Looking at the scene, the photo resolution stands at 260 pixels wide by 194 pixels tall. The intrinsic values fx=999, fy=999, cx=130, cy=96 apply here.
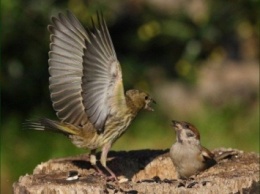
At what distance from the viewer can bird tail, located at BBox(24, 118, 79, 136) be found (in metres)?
6.12

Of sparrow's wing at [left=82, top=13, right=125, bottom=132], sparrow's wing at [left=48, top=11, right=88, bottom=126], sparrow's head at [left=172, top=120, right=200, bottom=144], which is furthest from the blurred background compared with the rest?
sparrow's wing at [left=82, top=13, right=125, bottom=132]

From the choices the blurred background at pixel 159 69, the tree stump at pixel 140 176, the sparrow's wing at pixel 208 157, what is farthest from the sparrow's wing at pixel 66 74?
the blurred background at pixel 159 69

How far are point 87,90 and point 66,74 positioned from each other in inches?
13.7

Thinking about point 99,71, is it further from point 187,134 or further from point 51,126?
point 187,134

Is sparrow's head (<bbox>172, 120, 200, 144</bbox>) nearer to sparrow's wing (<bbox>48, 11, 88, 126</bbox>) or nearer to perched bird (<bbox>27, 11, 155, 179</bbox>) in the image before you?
perched bird (<bbox>27, 11, 155, 179</bbox>)

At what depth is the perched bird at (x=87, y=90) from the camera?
5988 mm

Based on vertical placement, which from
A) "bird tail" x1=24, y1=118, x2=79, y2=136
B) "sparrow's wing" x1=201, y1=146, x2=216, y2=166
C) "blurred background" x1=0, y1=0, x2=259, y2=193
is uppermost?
"blurred background" x1=0, y1=0, x2=259, y2=193

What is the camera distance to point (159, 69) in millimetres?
10461

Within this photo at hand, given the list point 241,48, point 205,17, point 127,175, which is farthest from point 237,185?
point 241,48

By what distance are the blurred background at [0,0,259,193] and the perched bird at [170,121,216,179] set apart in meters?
2.43

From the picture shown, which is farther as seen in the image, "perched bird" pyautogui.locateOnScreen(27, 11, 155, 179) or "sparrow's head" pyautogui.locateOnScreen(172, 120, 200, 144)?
"sparrow's head" pyautogui.locateOnScreen(172, 120, 200, 144)

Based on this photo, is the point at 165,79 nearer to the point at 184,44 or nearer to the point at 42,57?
the point at 184,44

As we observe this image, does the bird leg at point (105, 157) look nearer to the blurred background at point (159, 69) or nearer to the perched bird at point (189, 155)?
the perched bird at point (189, 155)

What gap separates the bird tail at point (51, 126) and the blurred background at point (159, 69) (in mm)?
2644
